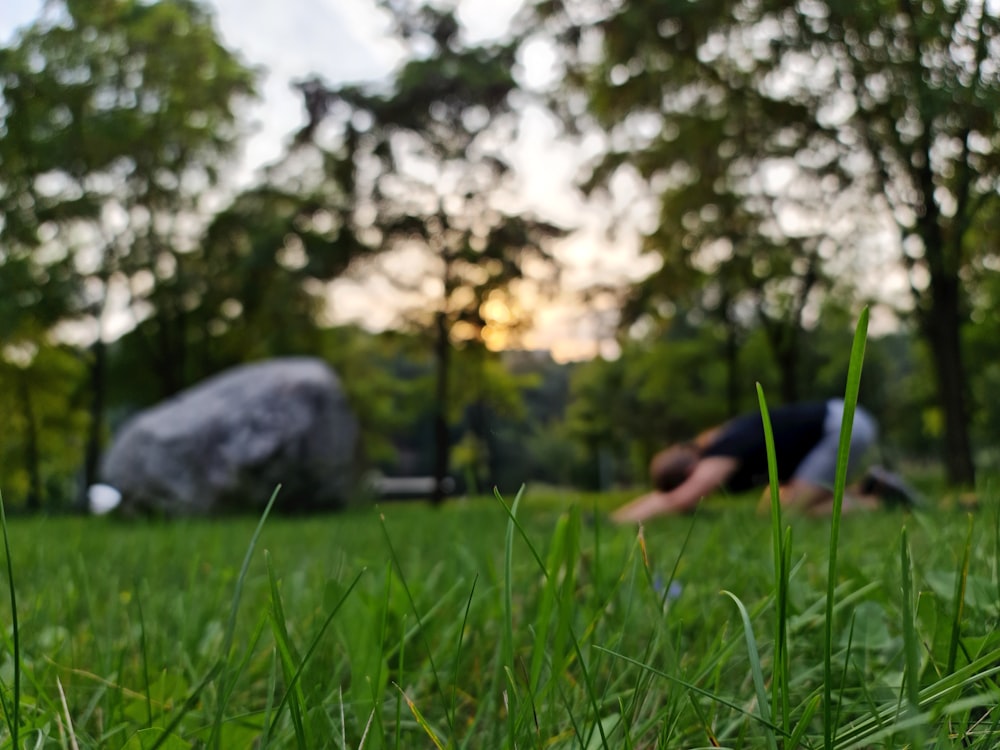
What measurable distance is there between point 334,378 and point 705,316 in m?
12.6

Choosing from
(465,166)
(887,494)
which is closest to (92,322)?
(465,166)

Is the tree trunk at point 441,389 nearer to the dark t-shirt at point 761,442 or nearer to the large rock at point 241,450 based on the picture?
the large rock at point 241,450

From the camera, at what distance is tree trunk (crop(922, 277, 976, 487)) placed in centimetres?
775

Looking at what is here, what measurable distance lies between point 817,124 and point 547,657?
28.9 feet

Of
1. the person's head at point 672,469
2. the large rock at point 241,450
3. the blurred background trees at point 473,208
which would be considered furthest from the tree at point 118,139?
the person's head at point 672,469

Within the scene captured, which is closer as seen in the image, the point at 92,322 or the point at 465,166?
the point at 465,166

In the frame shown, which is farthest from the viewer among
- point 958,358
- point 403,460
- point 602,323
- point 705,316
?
point 403,460

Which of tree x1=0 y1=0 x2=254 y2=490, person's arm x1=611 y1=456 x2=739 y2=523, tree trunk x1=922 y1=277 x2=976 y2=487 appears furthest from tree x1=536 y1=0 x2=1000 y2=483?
tree x1=0 y1=0 x2=254 y2=490

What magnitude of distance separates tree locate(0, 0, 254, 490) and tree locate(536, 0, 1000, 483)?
8880 millimetres

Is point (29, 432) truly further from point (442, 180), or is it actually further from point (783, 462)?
point (783, 462)

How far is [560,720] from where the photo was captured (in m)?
0.72

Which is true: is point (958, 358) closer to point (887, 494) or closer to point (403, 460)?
point (887, 494)

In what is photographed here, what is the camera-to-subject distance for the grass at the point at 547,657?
491mm

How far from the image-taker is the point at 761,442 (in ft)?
18.0
